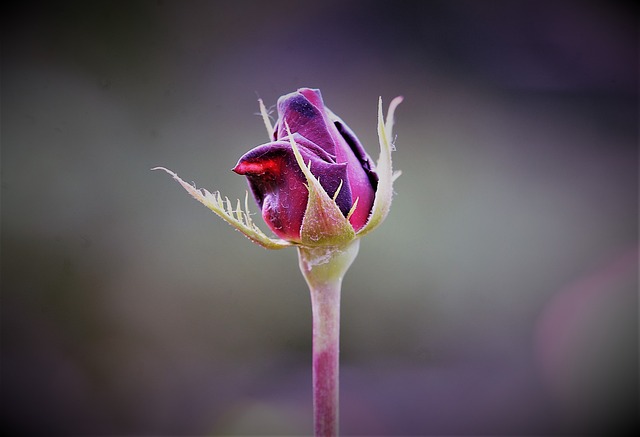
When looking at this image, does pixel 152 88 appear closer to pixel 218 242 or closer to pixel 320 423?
pixel 218 242

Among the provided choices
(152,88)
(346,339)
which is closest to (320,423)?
(346,339)

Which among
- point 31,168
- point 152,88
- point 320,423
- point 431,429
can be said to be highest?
point 152,88

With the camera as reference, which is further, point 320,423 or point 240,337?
point 240,337

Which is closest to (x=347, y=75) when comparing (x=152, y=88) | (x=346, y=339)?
(x=152, y=88)

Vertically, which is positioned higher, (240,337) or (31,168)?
(31,168)

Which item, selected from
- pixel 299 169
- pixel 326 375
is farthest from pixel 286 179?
pixel 326 375

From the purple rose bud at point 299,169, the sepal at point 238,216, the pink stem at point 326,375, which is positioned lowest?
the pink stem at point 326,375
